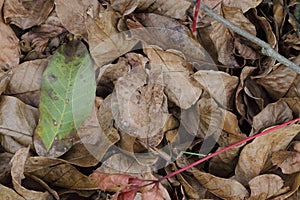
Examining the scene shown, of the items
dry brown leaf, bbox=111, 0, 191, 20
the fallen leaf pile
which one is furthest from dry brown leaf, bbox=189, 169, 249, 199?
dry brown leaf, bbox=111, 0, 191, 20

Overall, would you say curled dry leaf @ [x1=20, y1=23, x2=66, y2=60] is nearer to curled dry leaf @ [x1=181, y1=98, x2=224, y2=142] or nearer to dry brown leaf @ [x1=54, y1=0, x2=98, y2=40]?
dry brown leaf @ [x1=54, y1=0, x2=98, y2=40]

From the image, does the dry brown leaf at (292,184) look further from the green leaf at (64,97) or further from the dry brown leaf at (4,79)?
the dry brown leaf at (4,79)

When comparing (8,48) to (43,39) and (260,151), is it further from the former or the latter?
(260,151)

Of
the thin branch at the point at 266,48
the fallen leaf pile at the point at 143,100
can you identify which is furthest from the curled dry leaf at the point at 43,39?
the thin branch at the point at 266,48

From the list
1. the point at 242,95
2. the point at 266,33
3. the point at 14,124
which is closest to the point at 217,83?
the point at 242,95

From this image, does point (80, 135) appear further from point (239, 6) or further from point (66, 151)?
point (239, 6)

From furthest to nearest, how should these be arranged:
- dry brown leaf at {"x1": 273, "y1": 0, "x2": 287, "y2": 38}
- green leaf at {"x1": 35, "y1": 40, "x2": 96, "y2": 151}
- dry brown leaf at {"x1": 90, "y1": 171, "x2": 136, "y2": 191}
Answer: dry brown leaf at {"x1": 273, "y1": 0, "x2": 287, "y2": 38}
green leaf at {"x1": 35, "y1": 40, "x2": 96, "y2": 151}
dry brown leaf at {"x1": 90, "y1": 171, "x2": 136, "y2": 191}
